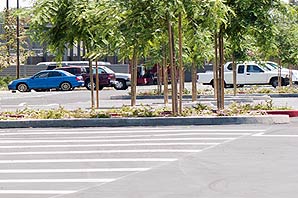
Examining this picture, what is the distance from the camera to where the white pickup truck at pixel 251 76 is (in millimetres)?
46000

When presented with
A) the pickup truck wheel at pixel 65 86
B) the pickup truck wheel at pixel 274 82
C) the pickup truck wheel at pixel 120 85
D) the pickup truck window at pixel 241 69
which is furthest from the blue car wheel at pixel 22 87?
the pickup truck wheel at pixel 274 82

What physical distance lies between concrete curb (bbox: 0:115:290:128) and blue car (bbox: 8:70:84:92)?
27.3 m

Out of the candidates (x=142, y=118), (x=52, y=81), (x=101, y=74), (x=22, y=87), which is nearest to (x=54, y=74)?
(x=52, y=81)

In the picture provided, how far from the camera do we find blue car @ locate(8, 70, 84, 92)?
155 feet

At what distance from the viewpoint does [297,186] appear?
10.4 meters

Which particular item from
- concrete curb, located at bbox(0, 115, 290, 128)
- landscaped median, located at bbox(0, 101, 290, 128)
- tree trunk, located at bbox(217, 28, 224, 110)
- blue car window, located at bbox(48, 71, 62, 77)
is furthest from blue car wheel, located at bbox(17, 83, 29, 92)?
concrete curb, located at bbox(0, 115, 290, 128)

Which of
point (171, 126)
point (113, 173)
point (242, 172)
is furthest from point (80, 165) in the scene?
point (171, 126)

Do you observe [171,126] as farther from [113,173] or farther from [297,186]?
[297,186]

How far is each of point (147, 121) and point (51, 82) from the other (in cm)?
2838

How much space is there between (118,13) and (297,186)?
11058mm

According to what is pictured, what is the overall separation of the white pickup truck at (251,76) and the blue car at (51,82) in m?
7.91

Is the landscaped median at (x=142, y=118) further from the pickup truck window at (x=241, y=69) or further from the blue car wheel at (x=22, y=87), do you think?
the blue car wheel at (x=22, y=87)

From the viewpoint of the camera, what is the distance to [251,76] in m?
46.8

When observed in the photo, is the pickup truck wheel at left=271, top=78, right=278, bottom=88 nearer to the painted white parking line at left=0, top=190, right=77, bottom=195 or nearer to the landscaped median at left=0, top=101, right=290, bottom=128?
the landscaped median at left=0, top=101, right=290, bottom=128
